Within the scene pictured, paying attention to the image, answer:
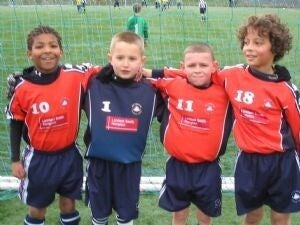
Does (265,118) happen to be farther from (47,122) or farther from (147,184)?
(147,184)

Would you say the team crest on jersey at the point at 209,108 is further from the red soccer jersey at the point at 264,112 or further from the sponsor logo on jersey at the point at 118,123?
the sponsor logo on jersey at the point at 118,123

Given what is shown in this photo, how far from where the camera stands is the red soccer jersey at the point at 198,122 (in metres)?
2.95

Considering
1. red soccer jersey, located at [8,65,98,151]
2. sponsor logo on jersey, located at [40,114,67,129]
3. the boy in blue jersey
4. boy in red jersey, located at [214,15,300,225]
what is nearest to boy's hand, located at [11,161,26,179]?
red soccer jersey, located at [8,65,98,151]

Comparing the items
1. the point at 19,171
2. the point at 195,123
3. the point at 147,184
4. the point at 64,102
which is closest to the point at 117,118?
the point at 64,102

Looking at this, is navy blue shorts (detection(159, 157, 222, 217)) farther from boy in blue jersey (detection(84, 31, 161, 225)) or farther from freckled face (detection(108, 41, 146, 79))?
freckled face (detection(108, 41, 146, 79))

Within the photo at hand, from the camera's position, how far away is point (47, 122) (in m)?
2.95

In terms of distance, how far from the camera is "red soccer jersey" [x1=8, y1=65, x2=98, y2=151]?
9.58 ft

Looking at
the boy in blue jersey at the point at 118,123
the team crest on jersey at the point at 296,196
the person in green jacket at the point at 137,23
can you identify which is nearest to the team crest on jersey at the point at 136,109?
the boy in blue jersey at the point at 118,123

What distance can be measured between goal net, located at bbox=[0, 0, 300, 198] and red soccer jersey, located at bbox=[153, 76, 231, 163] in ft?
4.05

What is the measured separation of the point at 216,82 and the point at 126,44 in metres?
0.59

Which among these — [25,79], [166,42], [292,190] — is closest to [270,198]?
[292,190]

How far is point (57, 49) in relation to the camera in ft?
9.80

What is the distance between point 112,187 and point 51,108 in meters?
0.60

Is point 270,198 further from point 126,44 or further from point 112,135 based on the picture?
point 126,44
